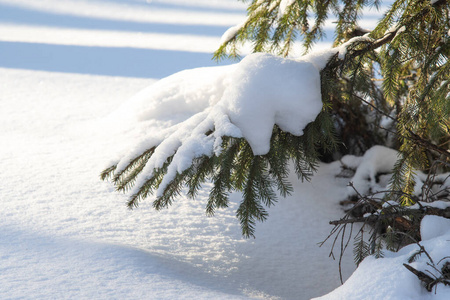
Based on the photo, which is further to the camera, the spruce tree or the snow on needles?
the spruce tree

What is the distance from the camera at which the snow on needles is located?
163cm

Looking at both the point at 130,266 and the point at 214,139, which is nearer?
the point at 214,139

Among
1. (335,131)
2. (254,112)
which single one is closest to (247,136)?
(254,112)

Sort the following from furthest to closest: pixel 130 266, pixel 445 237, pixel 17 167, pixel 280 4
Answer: pixel 17 167 < pixel 280 4 < pixel 130 266 < pixel 445 237

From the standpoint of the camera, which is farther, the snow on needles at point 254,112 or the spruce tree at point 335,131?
the spruce tree at point 335,131

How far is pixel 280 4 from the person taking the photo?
86.0 inches

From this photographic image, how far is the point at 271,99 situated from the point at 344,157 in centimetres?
177

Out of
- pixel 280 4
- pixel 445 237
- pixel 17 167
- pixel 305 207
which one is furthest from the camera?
pixel 17 167

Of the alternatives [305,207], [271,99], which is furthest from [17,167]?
[271,99]

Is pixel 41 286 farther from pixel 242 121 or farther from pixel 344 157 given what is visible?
pixel 344 157

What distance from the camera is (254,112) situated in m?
1.67

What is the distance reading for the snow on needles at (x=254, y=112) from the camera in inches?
64.2

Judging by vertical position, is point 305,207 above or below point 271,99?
below

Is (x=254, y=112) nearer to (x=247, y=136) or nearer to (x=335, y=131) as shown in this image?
(x=247, y=136)
